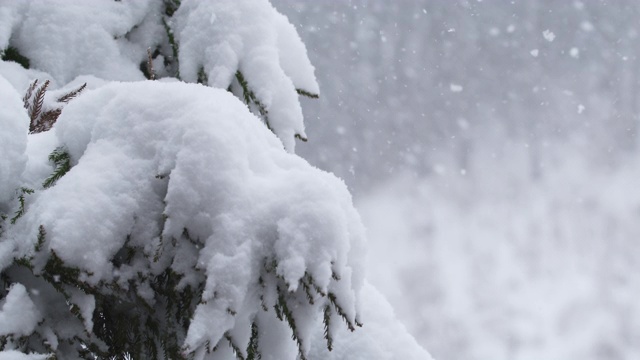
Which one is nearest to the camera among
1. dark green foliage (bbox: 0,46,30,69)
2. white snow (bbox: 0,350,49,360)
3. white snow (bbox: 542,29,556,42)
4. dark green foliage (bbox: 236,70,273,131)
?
white snow (bbox: 0,350,49,360)

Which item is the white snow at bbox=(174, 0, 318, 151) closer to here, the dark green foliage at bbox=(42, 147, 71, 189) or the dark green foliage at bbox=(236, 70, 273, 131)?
the dark green foliage at bbox=(236, 70, 273, 131)

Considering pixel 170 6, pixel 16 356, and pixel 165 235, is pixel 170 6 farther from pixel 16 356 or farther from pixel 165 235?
pixel 16 356

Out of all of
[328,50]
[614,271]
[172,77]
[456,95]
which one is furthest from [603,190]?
[172,77]

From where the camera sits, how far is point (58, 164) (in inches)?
73.6

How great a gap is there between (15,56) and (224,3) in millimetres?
1108

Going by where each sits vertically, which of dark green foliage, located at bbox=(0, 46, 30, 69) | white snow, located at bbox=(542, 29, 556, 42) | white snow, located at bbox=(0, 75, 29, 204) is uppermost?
white snow, located at bbox=(0, 75, 29, 204)

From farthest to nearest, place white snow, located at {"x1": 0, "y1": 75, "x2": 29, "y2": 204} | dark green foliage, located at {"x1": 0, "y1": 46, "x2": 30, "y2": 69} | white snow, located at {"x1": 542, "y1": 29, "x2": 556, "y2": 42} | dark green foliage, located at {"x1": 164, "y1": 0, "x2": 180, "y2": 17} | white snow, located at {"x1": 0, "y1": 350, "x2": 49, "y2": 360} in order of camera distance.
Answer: white snow, located at {"x1": 542, "y1": 29, "x2": 556, "y2": 42} → dark green foliage, located at {"x1": 164, "y1": 0, "x2": 180, "y2": 17} → dark green foliage, located at {"x1": 0, "y1": 46, "x2": 30, "y2": 69} → white snow, located at {"x1": 0, "y1": 75, "x2": 29, "y2": 204} → white snow, located at {"x1": 0, "y1": 350, "x2": 49, "y2": 360}

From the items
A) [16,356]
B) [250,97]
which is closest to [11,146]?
[16,356]

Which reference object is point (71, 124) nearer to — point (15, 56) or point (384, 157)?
point (15, 56)

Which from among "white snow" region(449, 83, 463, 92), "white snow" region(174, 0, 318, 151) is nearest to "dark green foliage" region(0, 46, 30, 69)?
"white snow" region(174, 0, 318, 151)

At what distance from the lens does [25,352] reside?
5.57ft

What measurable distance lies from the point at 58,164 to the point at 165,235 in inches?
18.8

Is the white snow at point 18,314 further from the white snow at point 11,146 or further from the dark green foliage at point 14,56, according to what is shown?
the dark green foliage at point 14,56

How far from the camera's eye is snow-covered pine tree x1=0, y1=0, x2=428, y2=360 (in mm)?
1609
